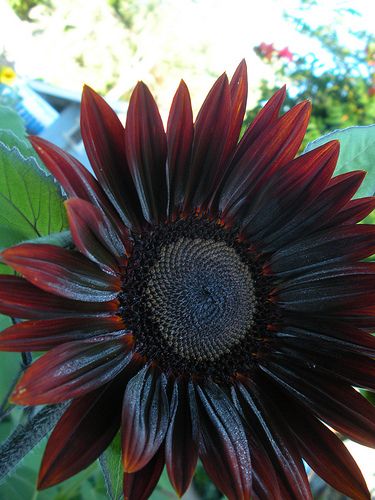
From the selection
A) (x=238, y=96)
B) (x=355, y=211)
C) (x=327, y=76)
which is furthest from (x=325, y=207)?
(x=327, y=76)

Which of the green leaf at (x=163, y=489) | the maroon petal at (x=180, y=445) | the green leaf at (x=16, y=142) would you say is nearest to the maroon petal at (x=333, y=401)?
the maroon petal at (x=180, y=445)

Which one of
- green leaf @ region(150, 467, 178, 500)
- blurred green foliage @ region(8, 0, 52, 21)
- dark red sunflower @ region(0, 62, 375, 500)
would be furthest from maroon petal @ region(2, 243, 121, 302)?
blurred green foliage @ region(8, 0, 52, 21)

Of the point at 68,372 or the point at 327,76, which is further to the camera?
the point at 327,76

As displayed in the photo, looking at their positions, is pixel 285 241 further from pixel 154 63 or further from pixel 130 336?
pixel 154 63

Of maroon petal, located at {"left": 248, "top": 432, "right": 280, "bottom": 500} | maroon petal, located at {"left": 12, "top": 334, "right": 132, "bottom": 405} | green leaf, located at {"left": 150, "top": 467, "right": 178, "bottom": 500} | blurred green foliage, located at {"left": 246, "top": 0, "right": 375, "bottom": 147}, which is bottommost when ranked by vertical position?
green leaf, located at {"left": 150, "top": 467, "right": 178, "bottom": 500}

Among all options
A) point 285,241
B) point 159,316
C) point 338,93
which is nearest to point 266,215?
point 285,241

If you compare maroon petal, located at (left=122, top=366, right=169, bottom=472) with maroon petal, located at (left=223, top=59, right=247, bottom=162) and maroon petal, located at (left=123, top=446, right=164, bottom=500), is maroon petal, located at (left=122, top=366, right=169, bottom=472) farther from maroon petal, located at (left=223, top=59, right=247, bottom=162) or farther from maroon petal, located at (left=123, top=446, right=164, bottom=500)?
maroon petal, located at (left=223, top=59, right=247, bottom=162)

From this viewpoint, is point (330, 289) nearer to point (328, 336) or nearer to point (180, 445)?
point (328, 336)

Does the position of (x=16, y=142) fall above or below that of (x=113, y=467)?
above

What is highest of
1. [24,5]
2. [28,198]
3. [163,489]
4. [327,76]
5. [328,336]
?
[24,5]
